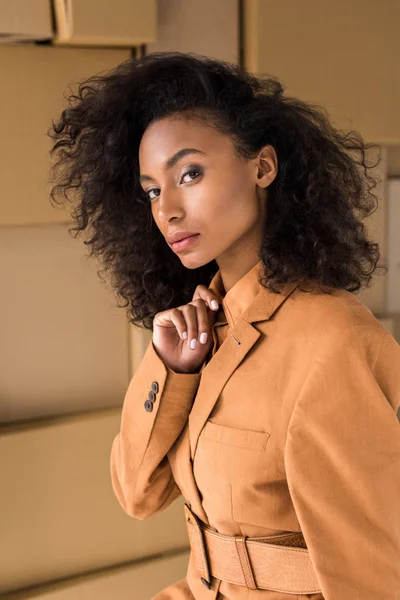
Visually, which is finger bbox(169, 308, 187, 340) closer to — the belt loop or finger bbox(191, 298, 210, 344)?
finger bbox(191, 298, 210, 344)

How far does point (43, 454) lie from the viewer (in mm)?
1697

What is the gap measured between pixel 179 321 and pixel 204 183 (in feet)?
0.65

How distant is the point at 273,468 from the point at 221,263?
29cm

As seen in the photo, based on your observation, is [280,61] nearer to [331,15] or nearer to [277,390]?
[331,15]

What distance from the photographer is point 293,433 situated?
884 mm

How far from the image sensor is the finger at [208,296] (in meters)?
1.09

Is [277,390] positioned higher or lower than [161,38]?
lower

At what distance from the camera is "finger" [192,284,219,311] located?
3.56 ft

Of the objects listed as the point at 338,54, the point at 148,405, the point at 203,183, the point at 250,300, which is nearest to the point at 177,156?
the point at 203,183

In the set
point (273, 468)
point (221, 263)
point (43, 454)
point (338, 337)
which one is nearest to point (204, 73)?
point (221, 263)

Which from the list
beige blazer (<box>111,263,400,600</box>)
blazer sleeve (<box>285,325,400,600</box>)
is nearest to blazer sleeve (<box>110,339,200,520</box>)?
beige blazer (<box>111,263,400,600</box>)

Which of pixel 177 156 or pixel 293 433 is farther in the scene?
pixel 177 156

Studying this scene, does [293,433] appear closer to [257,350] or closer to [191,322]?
[257,350]

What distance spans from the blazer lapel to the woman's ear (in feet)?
0.45
